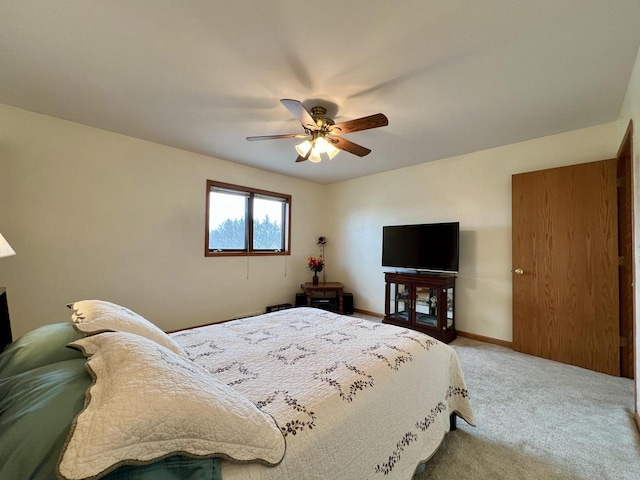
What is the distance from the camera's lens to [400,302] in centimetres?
395

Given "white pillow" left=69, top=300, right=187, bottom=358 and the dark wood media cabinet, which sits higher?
"white pillow" left=69, top=300, right=187, bottom=358

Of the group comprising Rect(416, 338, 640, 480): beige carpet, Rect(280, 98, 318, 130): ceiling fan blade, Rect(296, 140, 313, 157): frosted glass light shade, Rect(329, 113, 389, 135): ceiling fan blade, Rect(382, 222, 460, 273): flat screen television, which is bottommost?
Rect(416, 338, 640, 480): beige carpet

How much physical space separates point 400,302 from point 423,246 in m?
0.90

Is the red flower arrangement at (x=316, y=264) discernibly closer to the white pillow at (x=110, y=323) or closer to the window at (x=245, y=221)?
the window at (x=245, y=221)

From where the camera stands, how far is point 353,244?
4.98m

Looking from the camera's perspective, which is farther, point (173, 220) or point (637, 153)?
point (173, 220)

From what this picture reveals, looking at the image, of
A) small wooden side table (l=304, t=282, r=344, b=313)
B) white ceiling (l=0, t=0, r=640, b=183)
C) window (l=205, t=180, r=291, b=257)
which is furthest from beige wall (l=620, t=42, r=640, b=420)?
window (l=205, t=180, r=291, b=257)

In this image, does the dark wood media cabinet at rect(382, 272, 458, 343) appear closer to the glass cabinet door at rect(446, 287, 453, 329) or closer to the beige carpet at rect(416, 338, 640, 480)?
the glass cabinet door at rect(446, 287, 453, 329)

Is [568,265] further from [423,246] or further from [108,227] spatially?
[108,227]

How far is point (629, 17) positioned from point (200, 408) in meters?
2.76

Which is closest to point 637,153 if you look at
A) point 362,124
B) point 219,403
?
point 362,124

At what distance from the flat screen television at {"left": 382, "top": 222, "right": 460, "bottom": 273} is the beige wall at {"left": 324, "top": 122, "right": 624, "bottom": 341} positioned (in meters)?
0.28

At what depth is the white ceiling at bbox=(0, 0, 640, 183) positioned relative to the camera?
4.83 ft

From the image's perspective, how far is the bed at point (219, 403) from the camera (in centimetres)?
60
